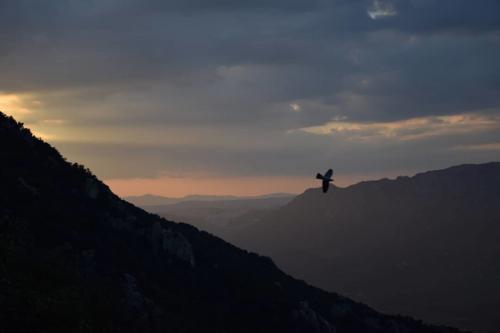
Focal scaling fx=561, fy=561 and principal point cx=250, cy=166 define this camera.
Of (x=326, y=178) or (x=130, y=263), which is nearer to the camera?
(x=326, y=178)

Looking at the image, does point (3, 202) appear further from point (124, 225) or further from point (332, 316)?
point (332, 316)

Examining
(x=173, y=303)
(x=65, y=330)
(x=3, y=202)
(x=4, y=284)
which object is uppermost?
(x=3, y=202)

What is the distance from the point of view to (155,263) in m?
102

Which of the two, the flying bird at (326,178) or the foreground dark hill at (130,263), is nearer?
the flying bird at (326,178)

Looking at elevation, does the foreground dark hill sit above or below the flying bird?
below

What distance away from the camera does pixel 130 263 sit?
92688 millimetres

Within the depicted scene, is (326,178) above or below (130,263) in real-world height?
above

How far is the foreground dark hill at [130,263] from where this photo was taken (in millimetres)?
68000

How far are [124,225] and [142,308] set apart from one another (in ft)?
102

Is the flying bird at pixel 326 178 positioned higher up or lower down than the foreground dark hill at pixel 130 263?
higher up

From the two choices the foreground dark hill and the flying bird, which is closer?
the flying bird

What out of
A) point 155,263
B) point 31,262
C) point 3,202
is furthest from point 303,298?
point 31,262

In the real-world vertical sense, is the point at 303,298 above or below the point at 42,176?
below

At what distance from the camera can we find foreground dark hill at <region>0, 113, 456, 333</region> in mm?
68000
